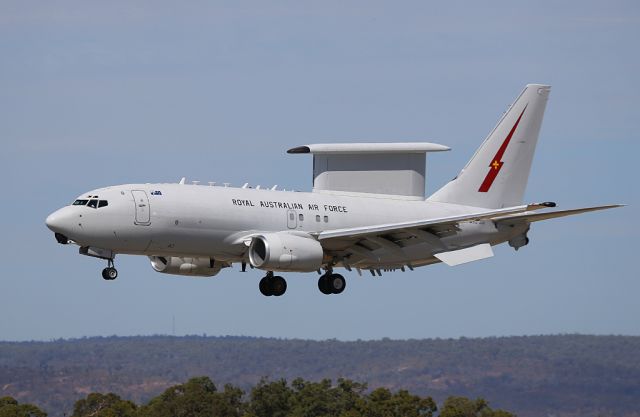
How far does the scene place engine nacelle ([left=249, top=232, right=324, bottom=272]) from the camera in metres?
64.5

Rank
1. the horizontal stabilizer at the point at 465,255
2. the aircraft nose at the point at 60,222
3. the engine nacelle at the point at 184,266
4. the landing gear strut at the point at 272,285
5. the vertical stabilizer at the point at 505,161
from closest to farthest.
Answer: the aircraft nose at the point at 60,222, the landing gear strut at the point at 272,285, the engine nacelle at the point at 184,266, the horizontal stabilizer at the point at 465,255, the vertical stabilizer at the point at 505,161

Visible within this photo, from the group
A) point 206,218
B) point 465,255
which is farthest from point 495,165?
point 206,218

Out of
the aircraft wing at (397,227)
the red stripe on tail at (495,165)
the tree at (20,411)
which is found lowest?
the tree at (20,411)

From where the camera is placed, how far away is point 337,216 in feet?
227

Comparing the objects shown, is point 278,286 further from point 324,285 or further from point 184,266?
point 184,266

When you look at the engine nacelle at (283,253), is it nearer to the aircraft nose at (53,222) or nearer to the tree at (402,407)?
the aircraft nose at (53,222)

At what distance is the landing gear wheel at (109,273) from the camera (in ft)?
206

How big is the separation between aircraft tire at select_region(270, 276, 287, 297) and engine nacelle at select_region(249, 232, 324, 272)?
3.00 m

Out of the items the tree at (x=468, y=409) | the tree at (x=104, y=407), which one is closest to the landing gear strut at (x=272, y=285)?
the tree at (x=468, y=409)

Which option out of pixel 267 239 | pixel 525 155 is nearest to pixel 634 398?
pixel 525 155

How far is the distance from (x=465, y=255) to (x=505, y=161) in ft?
23.6

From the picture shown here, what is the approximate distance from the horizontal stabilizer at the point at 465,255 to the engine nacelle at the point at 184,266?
1094cm

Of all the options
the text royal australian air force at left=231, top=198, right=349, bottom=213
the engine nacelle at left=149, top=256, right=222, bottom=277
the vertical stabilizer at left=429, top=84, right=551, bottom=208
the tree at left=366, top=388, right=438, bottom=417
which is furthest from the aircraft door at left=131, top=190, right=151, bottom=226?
the tree at left=366, top=388, right=438, bottom=417

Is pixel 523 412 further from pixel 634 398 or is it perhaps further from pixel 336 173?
pixel 336 173
